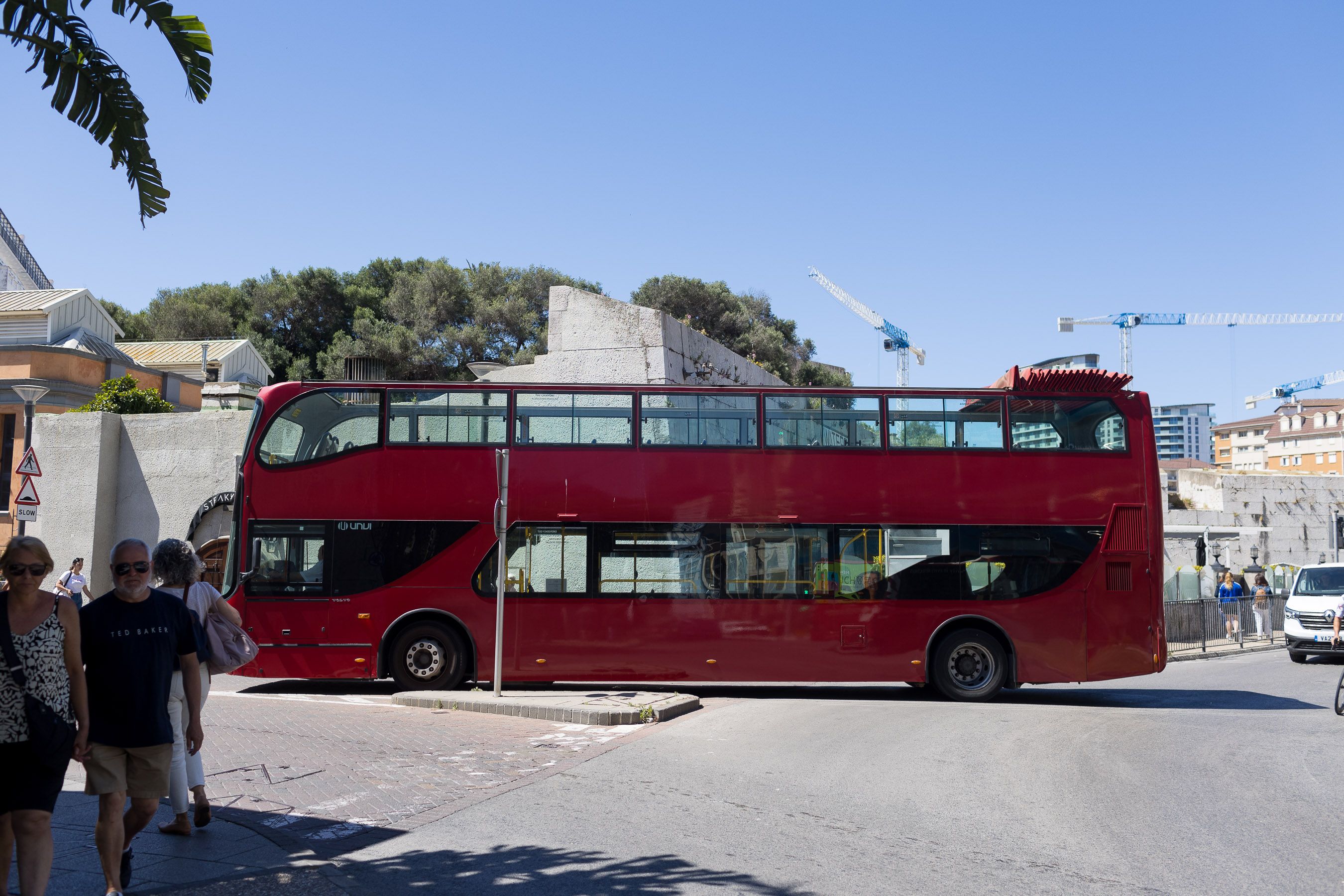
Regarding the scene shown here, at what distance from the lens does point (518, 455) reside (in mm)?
14266

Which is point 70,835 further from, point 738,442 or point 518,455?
point 738,442

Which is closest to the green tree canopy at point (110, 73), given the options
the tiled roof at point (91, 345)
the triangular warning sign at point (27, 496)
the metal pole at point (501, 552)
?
the metal pole at point (501, 552)

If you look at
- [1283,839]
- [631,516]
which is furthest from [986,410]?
[1283,839]

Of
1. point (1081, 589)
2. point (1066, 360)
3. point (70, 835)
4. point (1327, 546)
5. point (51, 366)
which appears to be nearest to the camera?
point (70, 835)

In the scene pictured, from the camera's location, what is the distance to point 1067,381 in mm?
14430

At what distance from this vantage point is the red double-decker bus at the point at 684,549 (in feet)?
46.2

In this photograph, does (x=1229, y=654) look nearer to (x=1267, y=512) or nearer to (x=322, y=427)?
(x=1267, y=512)

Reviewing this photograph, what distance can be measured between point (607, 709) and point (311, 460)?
524 centimetres

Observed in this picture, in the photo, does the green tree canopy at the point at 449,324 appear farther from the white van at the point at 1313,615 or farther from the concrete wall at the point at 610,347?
the white van at the point at 1313,615

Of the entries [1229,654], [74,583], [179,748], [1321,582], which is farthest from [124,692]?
[1229,654]

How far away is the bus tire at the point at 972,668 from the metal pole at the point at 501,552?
5.44 metres

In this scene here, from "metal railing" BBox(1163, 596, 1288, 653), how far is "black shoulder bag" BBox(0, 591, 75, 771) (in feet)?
74.6

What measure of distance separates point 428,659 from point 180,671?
7992 millimetres

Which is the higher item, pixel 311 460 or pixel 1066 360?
pixel 1066 360
